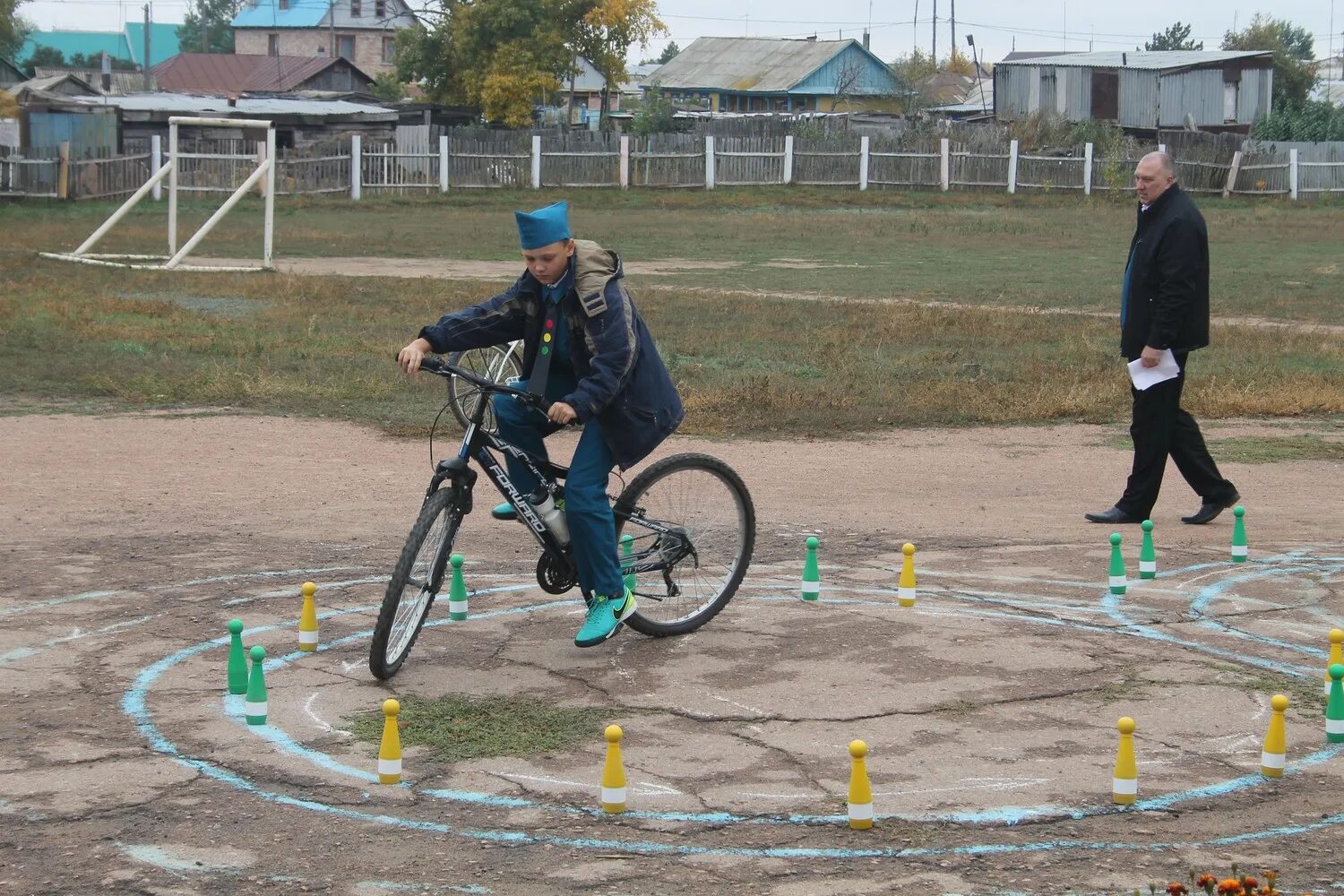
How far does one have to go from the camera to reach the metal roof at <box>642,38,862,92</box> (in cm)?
8544

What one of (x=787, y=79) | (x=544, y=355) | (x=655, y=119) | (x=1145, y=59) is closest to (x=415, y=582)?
→ (x=544, y=355)

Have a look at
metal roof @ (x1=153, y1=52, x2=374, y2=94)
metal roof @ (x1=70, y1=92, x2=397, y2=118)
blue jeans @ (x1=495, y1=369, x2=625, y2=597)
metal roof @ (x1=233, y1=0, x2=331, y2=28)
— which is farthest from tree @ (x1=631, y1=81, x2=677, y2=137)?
blue jeans @ (x1=495, y1=369, x2=625, y2=597)

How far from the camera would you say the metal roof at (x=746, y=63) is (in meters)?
85.4

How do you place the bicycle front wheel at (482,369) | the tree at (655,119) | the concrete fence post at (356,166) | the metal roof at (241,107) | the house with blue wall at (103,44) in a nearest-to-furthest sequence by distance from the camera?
1. the bicycle front wheel at (482,369)
2. the concrete fence post at (356,166)
3. the metal roof at (241,107)
4. the tree at (655,119)
5. the house with blue wall at (103,44)

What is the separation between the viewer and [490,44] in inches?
2352

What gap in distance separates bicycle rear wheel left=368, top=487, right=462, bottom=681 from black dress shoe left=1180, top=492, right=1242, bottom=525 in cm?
471

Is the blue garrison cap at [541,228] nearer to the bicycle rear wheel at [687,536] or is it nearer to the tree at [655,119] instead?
the bicycle rear wheel at [687,536]

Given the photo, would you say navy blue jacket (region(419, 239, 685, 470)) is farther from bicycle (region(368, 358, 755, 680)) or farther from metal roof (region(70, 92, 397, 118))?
metal roof (region(70, 92, 397, 118))

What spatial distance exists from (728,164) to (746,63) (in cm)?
4212

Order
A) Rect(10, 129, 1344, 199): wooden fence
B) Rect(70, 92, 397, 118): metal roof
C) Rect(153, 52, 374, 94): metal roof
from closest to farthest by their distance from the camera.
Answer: Rect(10, 129, 1344, 199): wooden fence
Rect(70, 92, 397, 118): metal roof
Rect(153, 52, 374, 94): metal roof

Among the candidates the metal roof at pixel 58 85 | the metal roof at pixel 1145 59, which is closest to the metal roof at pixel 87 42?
the metal roof at pixel 58 85

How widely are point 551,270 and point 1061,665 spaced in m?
2.44

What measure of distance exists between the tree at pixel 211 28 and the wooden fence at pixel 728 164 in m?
107

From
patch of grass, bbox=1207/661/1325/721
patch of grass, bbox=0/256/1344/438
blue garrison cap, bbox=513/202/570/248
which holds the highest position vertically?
blue garrison cap, bbox=513/202/570/248
